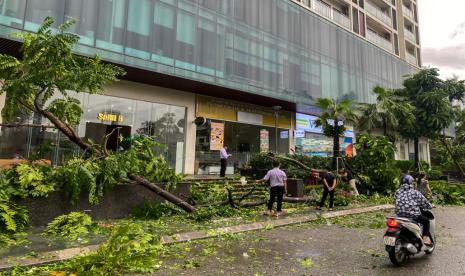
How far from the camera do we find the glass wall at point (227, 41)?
17.0 metres

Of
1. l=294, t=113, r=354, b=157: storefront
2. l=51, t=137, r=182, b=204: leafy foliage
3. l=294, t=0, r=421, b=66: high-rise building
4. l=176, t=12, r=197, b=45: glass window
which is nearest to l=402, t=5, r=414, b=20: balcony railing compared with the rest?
l=294, t=0, r=421, b=66: high-rise building

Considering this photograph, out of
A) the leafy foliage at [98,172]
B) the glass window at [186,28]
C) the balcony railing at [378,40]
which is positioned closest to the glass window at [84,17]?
the glass window at [186,28]

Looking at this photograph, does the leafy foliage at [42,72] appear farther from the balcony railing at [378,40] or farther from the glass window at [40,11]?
the balcony railing at [378,40]

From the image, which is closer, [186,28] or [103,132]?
[103,132]

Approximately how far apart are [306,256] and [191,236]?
2.84 metres

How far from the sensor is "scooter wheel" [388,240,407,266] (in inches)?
236

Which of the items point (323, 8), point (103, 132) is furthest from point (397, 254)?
point (323, 8)

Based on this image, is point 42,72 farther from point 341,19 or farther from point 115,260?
point 341,19

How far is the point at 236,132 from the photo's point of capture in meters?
25.2

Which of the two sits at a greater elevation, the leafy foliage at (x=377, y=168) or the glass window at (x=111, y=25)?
the glass window at (x=111, y=25)

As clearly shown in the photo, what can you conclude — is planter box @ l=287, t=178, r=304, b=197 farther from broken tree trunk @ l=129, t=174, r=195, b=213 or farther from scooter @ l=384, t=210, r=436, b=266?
scooter @ l=384, t=210, r=436, b=266

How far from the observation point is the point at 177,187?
37.3 ft

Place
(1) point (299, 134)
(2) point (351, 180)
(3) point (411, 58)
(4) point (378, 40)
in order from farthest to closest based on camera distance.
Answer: (3) point (411, 58), (4) point (378, 40), (1) point (299, 134), (2) point (351, 180)

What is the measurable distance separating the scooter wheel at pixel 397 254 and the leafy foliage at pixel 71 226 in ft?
22.0
